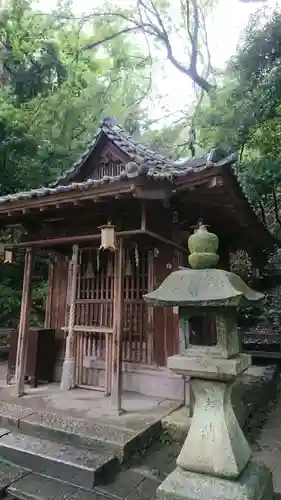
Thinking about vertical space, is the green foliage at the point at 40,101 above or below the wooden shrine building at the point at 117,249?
above

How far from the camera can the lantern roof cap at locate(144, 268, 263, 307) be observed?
10.6ft

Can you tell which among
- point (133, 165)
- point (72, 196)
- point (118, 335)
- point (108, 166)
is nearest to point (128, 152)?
point (108, 166)

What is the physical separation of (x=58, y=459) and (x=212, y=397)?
6.78ft

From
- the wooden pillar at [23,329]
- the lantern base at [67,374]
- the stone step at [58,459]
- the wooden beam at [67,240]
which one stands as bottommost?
the stone step at [58,459]

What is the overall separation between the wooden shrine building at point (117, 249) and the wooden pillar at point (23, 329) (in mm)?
18

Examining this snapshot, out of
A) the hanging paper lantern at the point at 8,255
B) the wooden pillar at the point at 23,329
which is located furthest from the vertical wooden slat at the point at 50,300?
the wooden pillar at the point at 23,329

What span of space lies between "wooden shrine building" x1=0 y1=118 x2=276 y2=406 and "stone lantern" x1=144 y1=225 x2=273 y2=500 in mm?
1919

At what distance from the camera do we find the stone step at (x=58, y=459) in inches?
152

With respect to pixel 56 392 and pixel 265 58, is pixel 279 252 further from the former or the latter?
pixel 56 392

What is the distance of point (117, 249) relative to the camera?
556 centimetres

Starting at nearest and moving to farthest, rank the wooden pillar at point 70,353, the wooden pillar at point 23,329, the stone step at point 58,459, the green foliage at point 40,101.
A: the stone step at point 58,459, the wooden pillar at point 23,329, the wooden pillar at point 70,353, the green foliage at point 40,101

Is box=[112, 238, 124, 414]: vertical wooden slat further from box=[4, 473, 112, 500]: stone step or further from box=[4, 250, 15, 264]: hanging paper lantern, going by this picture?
box=[4, 250, 15, 264]: hanging paper lantern

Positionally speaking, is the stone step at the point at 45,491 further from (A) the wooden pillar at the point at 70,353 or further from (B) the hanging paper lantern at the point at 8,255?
(B) the hanging paper lantern at the point at 8,255

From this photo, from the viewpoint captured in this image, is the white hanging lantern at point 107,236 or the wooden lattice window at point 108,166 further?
the wooden lattice window at point 108,166
